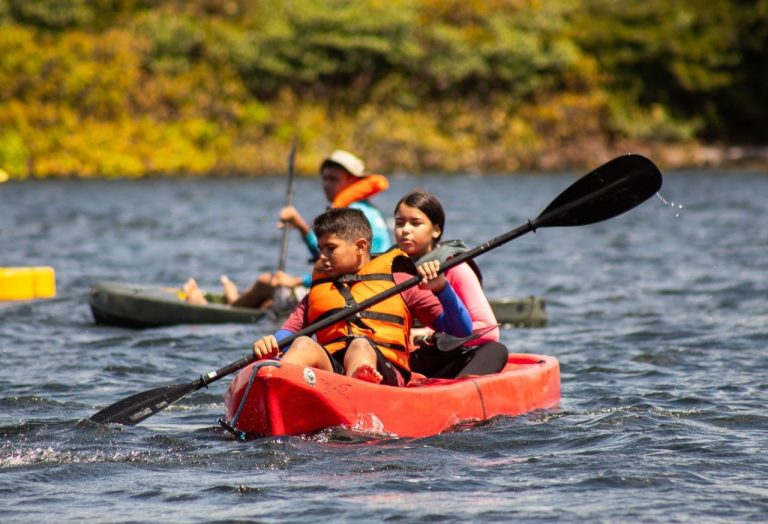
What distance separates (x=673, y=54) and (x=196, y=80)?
1681cm

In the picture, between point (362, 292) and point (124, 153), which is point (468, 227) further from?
point (124, 153)

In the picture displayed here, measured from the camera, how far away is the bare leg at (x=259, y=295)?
911 cm

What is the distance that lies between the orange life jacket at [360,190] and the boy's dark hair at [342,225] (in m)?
2.59

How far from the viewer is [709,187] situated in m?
30.5

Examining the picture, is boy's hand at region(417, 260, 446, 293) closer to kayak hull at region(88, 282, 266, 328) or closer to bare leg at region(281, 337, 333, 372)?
bare leg at region(281, 337, 333, 372)

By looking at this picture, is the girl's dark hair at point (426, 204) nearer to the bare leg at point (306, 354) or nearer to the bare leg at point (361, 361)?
the bare leg at point (361, 361)

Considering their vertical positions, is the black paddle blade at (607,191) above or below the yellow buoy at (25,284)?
above

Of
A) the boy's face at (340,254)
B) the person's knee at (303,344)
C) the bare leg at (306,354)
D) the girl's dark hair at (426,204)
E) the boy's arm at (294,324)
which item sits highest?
the girl's dark hair at (426,204)

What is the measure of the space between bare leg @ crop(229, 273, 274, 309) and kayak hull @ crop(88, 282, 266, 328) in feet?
0.35

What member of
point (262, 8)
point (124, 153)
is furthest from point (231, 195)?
point (262, 8)

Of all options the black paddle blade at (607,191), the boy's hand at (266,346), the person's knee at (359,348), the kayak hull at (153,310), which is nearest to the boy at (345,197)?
the kayak hull at (153,310)

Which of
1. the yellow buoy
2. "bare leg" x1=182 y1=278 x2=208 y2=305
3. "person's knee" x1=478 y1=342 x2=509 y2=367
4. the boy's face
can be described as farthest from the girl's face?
the yellow buoy

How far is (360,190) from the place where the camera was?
8195 mm

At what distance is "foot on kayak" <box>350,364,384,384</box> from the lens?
535cm
